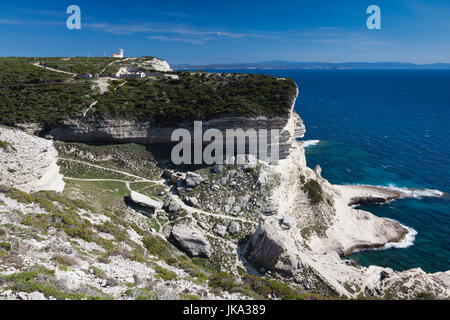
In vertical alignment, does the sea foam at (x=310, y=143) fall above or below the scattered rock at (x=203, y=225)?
above

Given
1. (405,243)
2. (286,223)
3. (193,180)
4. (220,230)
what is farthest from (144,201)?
(405,243)

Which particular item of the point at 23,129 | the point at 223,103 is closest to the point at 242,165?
the point at 223,103

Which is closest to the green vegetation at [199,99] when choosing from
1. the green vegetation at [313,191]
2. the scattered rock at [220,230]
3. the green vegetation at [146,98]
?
the green vegetation at [146,98]

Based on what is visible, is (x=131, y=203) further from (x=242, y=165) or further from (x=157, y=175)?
(x=242, y=165)

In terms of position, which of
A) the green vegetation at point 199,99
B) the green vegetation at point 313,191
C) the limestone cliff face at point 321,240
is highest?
the green vegetation at point 199,99

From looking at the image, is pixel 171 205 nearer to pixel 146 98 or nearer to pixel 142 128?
pixel 142 128

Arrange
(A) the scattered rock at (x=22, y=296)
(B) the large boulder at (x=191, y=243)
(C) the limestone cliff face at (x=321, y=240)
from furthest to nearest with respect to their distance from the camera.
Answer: (C) the limestone cliff face at (x=321, y=240)
(B) the large boulder at (x=191, y=243)
(A) the scattered rock at (x=22, y=296)

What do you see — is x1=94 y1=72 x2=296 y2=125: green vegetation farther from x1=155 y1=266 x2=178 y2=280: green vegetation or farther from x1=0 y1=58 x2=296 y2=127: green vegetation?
x1=155 y1=266 x2=178 y2=280: green vegetation

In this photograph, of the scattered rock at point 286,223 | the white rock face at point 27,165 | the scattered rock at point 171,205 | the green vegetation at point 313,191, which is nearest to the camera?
the white rock face at point 27,165

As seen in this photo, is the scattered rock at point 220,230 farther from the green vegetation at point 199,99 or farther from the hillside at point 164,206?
the green vegetation at point 199,99
